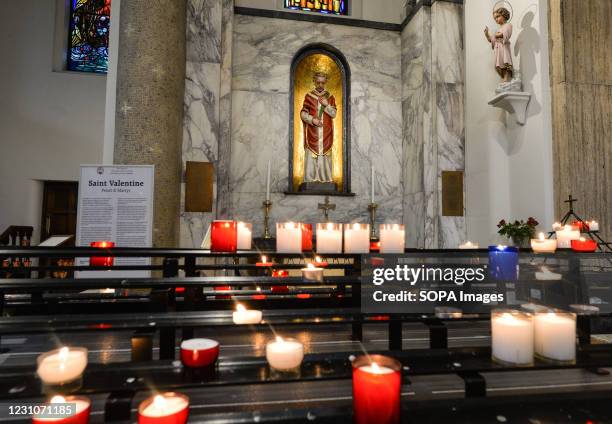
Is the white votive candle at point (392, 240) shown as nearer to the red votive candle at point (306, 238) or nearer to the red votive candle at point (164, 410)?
the red votive candle at point (306, 238)

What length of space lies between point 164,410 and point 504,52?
17.0ft

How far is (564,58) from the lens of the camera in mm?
4004

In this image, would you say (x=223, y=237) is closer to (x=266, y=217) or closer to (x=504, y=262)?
(x=504, y=262)

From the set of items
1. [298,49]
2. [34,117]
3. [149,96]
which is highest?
[298,49]

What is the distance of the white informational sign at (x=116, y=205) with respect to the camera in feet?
11.5

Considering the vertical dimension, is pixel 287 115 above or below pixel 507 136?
above

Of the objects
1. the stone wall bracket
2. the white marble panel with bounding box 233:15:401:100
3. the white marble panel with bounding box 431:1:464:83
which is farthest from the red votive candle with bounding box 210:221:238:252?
the white marble panel with bounding box 431:1:464:83

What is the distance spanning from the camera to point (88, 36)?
26.2ft

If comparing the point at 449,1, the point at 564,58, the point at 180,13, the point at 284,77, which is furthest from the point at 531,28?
the point at 180,13

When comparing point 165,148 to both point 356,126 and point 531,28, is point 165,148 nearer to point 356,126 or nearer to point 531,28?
point 356,126

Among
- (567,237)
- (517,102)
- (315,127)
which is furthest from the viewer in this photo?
(315,127)

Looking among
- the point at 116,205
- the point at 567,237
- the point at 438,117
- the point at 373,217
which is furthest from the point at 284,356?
the point at 438,117

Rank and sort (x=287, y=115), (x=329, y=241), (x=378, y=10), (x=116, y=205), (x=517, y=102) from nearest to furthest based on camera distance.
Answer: (x=329, y=241) < (x=116, y=205) < (x=517, y=102) < (x=287, y=115) < (x=378, y=10)

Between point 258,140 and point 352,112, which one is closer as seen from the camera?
point 258,140
